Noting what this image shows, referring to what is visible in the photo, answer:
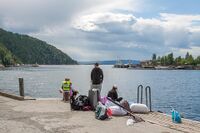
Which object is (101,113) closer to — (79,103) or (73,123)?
(73,123)

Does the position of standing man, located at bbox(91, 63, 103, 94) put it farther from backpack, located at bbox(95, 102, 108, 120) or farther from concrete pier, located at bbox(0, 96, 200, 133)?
backpack, located at bbox(95, 102, 108, 120)

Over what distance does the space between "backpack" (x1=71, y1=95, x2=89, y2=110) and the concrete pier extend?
371 mm

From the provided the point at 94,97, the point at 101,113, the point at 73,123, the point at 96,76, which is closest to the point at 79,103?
the point at 94,97

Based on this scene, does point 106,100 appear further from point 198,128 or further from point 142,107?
point 198,128

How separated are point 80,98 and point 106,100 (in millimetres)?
1361

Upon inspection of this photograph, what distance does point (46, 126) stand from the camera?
1436 centimetres

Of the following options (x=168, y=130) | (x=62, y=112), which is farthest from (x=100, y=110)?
(x=168, y=130)

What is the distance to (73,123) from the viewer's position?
1512cm

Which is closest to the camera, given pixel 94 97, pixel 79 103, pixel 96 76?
pixel 94 97

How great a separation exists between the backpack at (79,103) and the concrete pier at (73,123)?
371 mm

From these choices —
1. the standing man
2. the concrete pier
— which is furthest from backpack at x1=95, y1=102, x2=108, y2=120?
the standing man

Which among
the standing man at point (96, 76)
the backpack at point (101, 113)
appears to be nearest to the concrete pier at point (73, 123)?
the backpack at point (101, 113)

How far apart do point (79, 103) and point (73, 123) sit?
3.86 meters

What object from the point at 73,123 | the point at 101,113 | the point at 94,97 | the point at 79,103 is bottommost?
the point at 73,123
